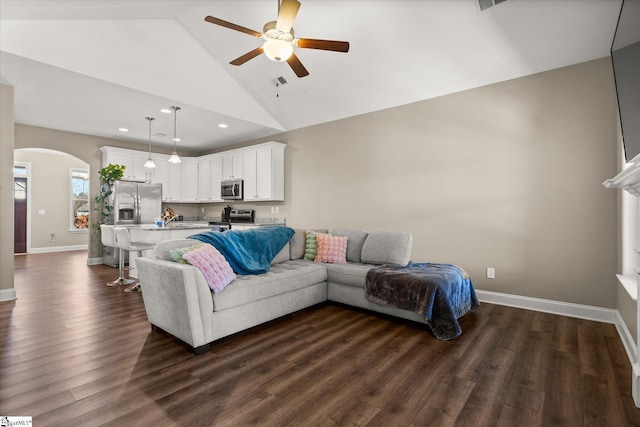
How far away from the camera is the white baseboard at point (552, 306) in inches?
126

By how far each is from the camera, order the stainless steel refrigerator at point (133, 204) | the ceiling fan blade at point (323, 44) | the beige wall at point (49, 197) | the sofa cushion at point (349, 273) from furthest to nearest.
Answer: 1. the beige wall at point (49, 197)
2. the stainless steel refrigerator at point (133, 204)
3. the sofa cushion at point (349, 273)
4. the ceiling fan blade at point (323, 44)

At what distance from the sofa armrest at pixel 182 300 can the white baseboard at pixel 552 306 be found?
3.28 metres

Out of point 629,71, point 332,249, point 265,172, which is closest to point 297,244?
point 332,249

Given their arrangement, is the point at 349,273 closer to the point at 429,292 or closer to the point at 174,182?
the point at 429,292

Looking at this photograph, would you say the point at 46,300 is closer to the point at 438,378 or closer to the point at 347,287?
the point at 347,287

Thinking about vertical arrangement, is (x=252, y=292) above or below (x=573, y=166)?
below

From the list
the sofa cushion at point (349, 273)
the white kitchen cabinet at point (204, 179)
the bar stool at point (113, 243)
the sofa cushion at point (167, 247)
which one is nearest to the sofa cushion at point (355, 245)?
the sofa cushion at point (349, 273)

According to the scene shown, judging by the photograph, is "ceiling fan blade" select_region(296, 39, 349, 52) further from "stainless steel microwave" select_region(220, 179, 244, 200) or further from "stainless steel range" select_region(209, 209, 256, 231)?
"stainless steel range" select_region(209, 209, 256, 231)

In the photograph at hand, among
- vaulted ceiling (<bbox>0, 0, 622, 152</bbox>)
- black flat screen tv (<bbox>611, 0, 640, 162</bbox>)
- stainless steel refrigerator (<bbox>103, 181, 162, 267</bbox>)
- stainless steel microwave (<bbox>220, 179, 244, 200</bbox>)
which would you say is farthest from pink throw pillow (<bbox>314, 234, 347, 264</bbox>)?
stainless steel refrigerator (<bbox>103, 181, 162, 267</bbox>)

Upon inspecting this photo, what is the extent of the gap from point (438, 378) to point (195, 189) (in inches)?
277

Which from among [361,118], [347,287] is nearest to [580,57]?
[361,118]

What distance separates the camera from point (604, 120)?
10.6 feet

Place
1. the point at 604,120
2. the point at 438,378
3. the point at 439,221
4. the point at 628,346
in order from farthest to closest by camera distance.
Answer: the point at 439,221
the point at 604,120
the point at 628,346
the point at 438,378

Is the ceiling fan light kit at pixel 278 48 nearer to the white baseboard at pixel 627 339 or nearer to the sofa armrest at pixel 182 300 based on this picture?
the sofa armrest at pixel 182 300
